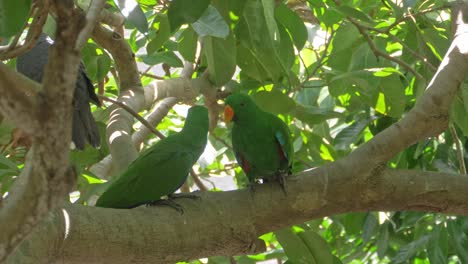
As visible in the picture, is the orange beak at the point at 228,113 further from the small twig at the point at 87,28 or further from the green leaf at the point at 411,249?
the small twig at the point at 87,28

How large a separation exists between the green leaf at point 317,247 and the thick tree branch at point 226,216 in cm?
19

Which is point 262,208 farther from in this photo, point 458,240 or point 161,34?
point 458,240

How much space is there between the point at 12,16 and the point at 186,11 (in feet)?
0.98

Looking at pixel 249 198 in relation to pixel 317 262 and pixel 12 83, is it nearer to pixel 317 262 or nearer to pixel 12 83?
pixel 317 262

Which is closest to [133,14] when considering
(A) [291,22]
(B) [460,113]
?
(A) [291,22]

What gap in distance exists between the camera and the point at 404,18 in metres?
1.90

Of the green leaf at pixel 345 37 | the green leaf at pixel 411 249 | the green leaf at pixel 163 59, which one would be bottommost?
the green leaf at pixel 411 249

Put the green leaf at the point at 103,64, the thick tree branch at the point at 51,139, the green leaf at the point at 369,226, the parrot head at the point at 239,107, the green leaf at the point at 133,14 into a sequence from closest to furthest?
the thick tree branch at the point at 51,139
the green leaf at the point at 133,14
the parrot head at the point at 239,107
the green leaf at the point at 103,64
the green leaf at the point at 369,226

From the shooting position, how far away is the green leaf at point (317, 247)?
1.68 meters

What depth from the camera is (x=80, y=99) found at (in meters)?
2.16

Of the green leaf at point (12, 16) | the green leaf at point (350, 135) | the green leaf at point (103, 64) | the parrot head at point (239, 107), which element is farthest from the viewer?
the green leaf at point (350, 135)

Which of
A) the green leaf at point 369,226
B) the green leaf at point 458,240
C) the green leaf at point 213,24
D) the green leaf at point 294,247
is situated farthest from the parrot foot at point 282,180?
the green leaf at point 369,226

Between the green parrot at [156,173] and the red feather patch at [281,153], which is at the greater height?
the green parrot at [156,173]

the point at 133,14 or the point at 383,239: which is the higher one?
the point at 133,14
